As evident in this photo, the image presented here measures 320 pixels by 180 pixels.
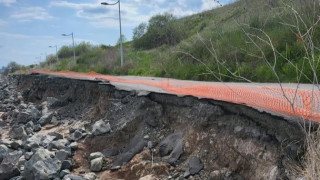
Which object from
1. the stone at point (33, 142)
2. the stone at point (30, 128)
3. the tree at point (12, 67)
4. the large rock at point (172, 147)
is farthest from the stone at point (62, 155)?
the tree at point (12, 67)

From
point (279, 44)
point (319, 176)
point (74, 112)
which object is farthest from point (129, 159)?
point (279, 44)

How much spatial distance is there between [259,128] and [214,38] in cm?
1335

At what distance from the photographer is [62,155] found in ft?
26.2

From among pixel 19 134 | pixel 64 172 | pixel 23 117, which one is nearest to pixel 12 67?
pixel 23 117

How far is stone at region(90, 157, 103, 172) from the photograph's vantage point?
7.29 meters

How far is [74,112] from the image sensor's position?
41.5ft

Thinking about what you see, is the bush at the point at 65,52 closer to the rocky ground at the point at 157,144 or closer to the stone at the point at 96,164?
the rocky ground at the point at 157,144

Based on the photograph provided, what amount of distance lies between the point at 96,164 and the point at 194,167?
7.89 ft

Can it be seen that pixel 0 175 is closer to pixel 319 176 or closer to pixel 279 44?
pixel 319 176

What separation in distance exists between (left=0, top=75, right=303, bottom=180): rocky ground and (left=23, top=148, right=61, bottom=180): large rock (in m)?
0.02

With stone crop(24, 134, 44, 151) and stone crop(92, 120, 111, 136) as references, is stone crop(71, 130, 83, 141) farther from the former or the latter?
stone crop(24, 134, 44, 151)

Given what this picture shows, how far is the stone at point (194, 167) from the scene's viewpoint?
219 inches

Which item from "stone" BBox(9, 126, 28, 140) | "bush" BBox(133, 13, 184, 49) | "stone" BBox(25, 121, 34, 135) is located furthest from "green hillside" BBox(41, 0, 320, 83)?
"bush" BBox(133, 13, 184, 49)

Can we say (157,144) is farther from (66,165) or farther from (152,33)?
Result: (152,33)
